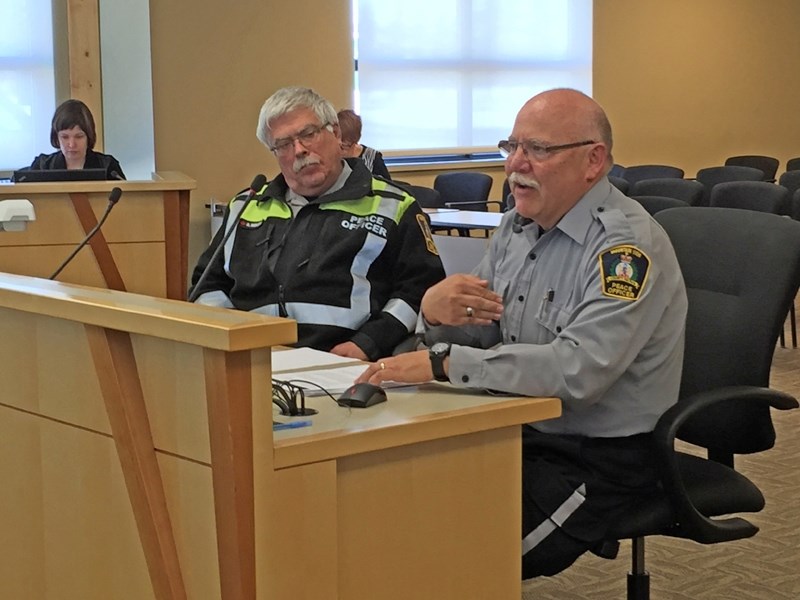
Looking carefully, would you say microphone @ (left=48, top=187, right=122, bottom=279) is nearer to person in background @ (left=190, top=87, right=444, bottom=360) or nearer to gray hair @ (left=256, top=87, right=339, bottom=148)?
person in background @ (left=190, top=87, right=444, bottom=360)

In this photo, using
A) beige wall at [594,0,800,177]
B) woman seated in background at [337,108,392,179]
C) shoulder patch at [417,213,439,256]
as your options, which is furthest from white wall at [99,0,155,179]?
shoulder patch at [417,213,439,256]

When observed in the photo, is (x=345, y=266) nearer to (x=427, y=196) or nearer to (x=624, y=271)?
(x=624, y=271)

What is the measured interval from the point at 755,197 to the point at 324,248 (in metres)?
3.46

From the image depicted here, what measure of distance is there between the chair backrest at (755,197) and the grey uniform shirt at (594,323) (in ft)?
11.6

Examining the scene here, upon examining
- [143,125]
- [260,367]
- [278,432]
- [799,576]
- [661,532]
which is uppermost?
[143,125]

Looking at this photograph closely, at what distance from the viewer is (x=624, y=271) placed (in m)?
1.92

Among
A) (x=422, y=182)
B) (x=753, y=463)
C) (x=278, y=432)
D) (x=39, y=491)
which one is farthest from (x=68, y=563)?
(x=422, y=182)

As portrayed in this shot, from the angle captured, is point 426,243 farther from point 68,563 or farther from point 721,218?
point 68,563

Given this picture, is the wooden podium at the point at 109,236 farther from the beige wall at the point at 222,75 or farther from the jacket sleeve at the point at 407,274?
the beige wall at the point at 222,75

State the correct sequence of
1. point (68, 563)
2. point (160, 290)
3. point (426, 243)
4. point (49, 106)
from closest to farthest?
1. point (68, 563)
2. point (426, 243)
3. point (160, 290)
4. point (49, 106)

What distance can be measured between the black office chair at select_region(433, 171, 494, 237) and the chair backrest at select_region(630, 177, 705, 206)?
1573 millimetres

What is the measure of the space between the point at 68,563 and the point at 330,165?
4.49ft

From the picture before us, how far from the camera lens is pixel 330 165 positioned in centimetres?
277

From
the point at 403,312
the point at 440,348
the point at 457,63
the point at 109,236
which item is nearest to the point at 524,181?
the point at 440,348
